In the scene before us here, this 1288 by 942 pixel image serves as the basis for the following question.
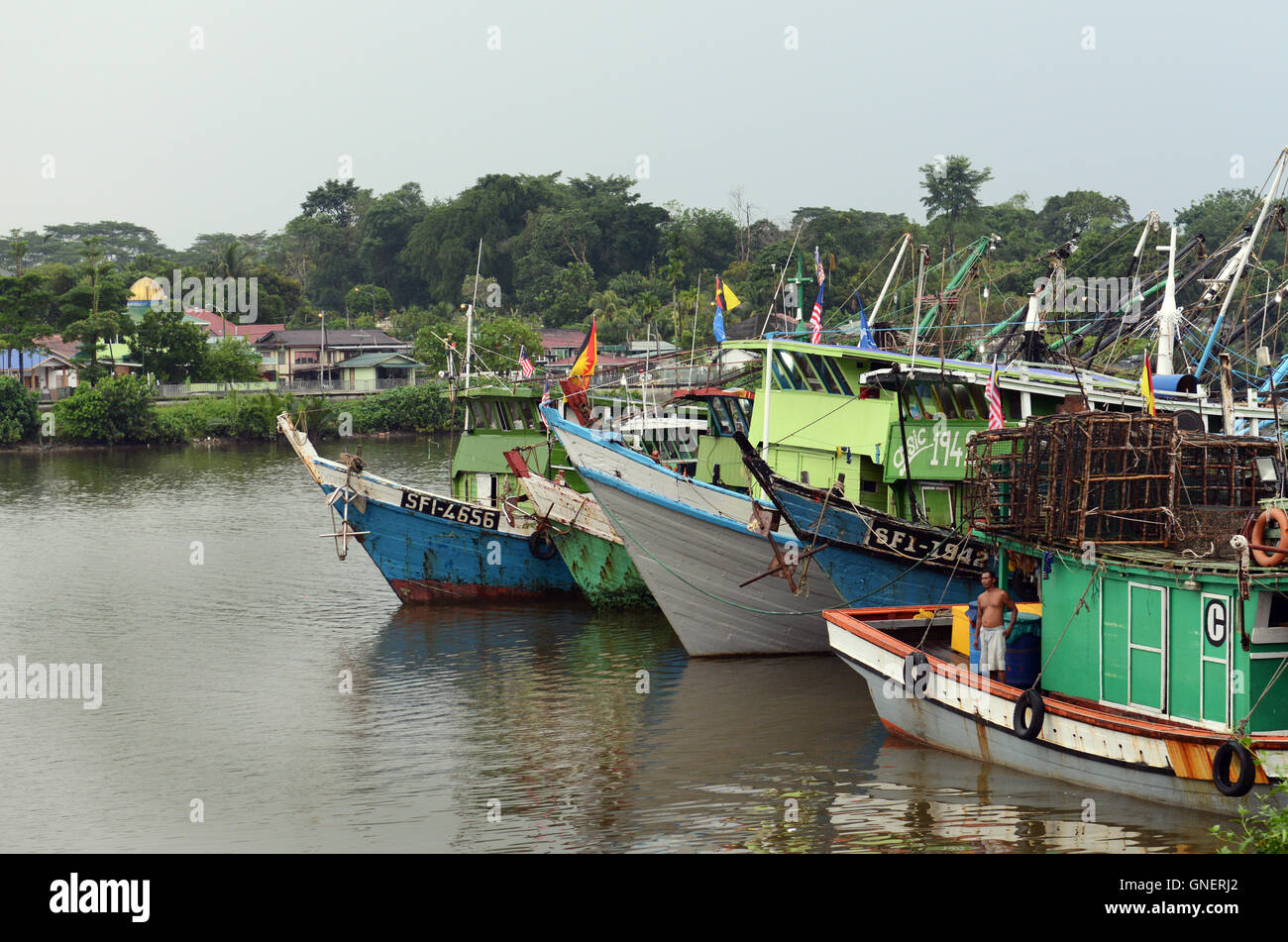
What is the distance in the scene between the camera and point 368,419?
74.8 metres

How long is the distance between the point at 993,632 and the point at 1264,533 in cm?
363

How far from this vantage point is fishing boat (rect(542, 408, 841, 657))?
22.1 meters

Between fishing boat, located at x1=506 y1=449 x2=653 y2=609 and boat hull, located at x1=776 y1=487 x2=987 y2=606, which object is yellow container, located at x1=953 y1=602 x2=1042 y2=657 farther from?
fishing boat, located at x1=506 y1=449 x2=653 y2=609

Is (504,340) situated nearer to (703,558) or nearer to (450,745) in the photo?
(703,558)

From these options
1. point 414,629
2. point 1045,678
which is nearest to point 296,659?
point 414,629

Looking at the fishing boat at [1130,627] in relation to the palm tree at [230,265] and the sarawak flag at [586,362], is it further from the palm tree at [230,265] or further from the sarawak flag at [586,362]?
the palm tree at [230,265]

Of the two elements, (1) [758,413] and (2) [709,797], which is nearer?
(2) [709,797]

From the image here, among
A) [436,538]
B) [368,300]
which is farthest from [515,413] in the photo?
[368,300]

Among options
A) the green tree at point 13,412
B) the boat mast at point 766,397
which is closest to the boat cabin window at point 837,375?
the boat mast at point 766,397

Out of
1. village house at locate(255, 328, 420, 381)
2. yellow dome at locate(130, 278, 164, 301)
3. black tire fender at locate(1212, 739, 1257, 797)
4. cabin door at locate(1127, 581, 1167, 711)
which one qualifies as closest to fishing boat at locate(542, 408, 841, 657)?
cabin door at locate(1127, 581, 1167, 711)

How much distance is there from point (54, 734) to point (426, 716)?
5.39m

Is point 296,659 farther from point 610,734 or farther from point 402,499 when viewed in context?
point 610,734

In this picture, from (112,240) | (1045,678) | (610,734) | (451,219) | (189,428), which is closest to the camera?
(1045,678)

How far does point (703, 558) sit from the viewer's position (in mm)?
22438
